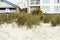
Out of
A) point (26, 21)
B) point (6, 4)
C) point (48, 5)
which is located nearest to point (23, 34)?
point (26, 21)

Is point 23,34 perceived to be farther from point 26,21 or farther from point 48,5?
point 48,5

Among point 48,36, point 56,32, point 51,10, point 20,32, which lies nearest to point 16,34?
point 20,32

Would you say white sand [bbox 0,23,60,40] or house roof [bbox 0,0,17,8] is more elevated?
house roof [bbox 0,0,17,8]

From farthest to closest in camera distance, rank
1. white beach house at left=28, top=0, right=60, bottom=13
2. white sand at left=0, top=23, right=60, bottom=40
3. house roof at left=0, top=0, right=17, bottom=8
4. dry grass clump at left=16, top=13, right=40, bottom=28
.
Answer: house roof at left=0, top=0, right=17, bottom=8 → white beach house at left=28, top=0, right=60, bottom=13 → dry grass clump at left=16, top=13, right=40, bottom=28 → white sand at left=0, top=23, right=60, bottom=40

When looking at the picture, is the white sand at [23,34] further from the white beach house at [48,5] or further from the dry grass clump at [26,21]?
the white beach house at [48,5]

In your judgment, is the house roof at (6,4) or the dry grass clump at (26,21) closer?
the dry grass clump at (26,21)

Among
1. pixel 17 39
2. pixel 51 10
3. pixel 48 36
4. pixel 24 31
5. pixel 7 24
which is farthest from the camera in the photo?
pixel 51 10

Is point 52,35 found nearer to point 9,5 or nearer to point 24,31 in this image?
point 24,31

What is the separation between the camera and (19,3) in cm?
5238

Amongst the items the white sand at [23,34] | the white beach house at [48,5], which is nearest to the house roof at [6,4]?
the white beach house at [48,5]

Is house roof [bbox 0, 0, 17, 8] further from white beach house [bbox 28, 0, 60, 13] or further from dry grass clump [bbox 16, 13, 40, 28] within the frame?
dry grass clump [bbox 16, 13, 40, 28]

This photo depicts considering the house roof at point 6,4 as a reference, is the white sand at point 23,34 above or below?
below

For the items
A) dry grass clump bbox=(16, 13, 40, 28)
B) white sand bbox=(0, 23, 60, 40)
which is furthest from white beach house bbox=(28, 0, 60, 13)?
white sand bbox=(0, 23, 60, 40)

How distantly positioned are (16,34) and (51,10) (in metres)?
36.8
